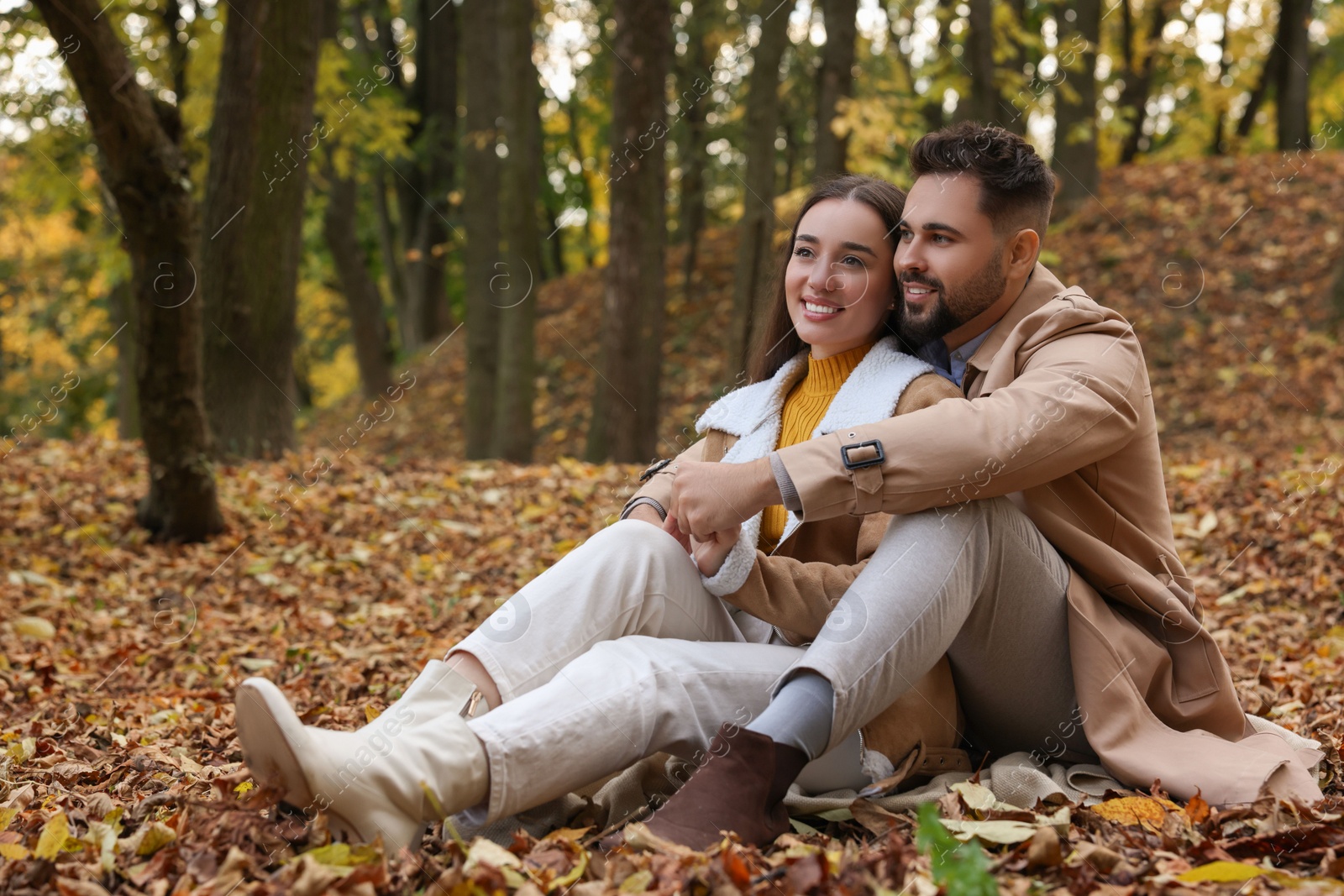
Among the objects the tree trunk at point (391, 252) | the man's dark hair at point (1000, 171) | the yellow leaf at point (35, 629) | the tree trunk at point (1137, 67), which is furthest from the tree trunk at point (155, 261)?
the tree trunk at point (1137, 67)

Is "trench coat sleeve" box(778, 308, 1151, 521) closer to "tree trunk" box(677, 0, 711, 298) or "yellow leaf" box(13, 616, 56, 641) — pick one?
"yellow leaf" box(13, 616, 56, 641)

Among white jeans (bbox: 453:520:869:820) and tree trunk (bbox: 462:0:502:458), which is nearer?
white jeans (bbox: 453:520:869:820)

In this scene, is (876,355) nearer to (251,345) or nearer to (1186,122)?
(251,345)

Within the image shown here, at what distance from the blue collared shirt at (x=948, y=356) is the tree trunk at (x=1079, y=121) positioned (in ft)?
30.5

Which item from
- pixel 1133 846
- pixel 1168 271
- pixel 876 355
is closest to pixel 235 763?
pixel 876 355

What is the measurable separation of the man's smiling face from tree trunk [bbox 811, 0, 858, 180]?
5791 mm

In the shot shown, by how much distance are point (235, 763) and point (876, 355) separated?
1950 millimetres

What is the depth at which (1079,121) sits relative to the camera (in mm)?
12000

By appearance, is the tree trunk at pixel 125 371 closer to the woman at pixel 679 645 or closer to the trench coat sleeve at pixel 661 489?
the trench coat sleeve at pixel 661 489

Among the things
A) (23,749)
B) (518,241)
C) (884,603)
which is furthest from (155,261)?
(518,241)

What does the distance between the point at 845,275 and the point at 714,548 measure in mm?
779

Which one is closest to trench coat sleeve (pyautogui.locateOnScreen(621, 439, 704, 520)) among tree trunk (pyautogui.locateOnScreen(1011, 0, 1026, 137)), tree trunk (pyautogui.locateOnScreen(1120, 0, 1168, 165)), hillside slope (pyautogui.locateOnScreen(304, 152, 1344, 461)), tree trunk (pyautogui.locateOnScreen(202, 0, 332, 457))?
tree trunk (pyautogui.locateOnScreen(202, 0, 332, 457))

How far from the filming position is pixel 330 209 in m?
13.9

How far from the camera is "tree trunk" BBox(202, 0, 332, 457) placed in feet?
21.8
